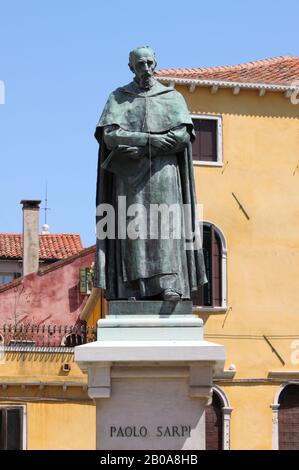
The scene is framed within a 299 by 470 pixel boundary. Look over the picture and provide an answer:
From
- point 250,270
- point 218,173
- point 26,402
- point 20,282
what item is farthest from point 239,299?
point 20,282

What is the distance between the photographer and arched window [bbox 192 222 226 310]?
1129 inches

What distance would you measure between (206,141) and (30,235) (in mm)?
12576

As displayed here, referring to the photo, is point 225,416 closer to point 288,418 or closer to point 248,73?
point 288,418

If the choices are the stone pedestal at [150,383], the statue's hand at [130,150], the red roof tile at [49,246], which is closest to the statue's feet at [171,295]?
the stone pedestal at [150,383]

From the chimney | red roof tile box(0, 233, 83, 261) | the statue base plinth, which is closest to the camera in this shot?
the statue base plinth

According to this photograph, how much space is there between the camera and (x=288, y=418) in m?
28.7

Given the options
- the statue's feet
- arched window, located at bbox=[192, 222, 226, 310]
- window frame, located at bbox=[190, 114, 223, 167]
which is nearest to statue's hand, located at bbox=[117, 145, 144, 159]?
the statue's feet

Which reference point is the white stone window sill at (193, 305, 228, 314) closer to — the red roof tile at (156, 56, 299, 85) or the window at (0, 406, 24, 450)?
the window at (0, 406, 24, 450)

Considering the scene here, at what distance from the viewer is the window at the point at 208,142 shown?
29234mm

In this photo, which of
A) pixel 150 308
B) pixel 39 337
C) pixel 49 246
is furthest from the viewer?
pixel 49 246

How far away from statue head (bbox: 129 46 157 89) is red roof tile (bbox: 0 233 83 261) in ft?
121

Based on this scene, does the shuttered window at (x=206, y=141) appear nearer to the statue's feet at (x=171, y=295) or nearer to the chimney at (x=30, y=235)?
the chimney at (x=30, y=235)

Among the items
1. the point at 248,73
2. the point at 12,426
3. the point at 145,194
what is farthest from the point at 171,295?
the point at 248,73

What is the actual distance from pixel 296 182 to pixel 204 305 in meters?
3.56
